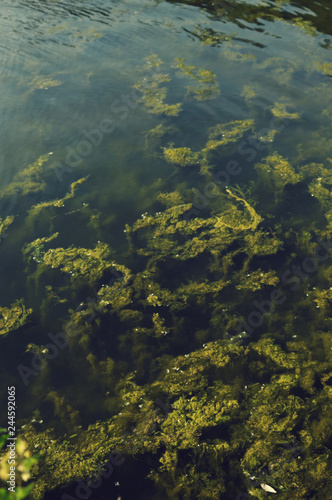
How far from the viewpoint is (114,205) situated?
7.05m

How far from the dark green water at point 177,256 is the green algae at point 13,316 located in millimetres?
33

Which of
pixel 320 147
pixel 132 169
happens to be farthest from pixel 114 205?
pixel 320 147

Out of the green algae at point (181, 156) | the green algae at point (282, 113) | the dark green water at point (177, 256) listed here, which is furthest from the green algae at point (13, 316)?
the green algae at point (282, 113)

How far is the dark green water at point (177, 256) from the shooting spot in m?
3.98

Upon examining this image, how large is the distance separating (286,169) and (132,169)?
345cm

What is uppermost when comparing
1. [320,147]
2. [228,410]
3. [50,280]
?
[320,147]

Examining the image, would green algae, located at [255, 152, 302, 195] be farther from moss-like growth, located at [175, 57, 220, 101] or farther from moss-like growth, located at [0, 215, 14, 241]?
moss-like growth, located at [0, 215, 14, 241]

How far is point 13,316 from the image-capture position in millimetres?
5500

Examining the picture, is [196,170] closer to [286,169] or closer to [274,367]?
[286,169]

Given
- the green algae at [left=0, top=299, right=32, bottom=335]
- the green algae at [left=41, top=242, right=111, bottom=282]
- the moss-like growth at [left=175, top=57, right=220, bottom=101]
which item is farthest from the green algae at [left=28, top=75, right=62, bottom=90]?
the green algae at [left=0, top=299, right=32, bottom=335]

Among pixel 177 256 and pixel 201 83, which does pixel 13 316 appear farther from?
pixel 201 83

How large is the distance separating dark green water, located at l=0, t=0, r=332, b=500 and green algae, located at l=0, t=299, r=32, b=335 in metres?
0.03

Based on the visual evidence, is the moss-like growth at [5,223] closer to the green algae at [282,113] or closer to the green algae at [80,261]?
the green algae at [80,261]

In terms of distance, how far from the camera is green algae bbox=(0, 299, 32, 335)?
538cm
